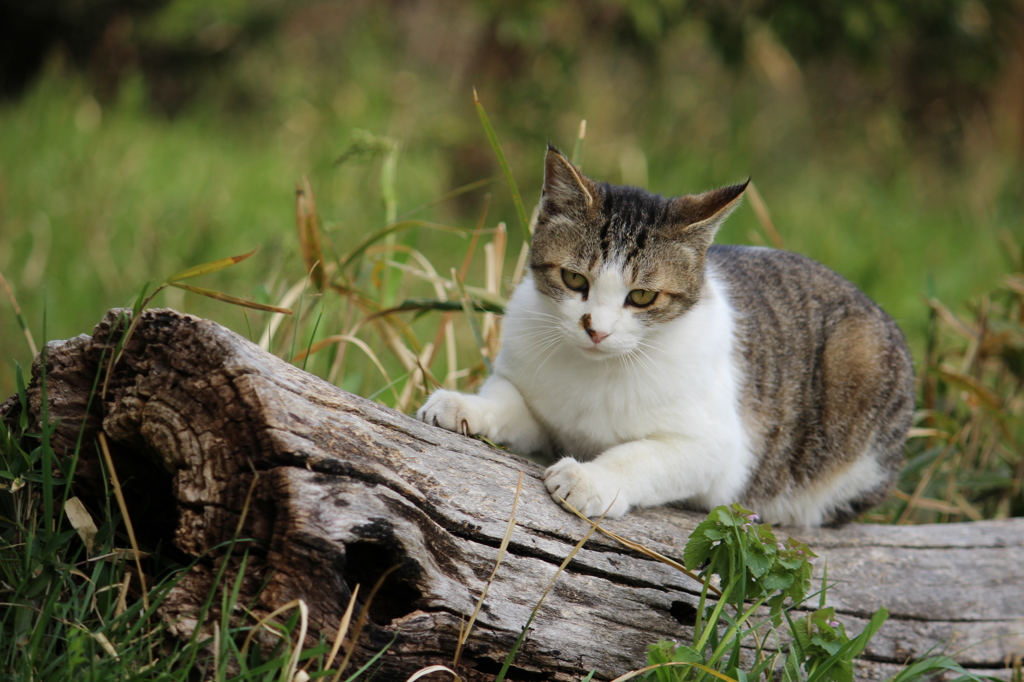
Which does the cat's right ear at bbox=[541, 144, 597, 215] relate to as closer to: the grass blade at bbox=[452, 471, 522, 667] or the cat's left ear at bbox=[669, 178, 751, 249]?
the cat's left ear at bbox=[669, 178, 751, 249]

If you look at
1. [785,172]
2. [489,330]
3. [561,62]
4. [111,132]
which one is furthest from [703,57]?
[489,330]

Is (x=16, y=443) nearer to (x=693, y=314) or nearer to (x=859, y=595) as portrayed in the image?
(x=693, y=314)

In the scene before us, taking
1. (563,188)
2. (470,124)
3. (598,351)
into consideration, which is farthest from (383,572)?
(470,124)

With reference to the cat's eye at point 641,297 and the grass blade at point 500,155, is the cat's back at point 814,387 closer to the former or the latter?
the cat's eye at point 641,297

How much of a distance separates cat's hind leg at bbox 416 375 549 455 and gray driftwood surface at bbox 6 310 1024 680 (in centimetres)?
11

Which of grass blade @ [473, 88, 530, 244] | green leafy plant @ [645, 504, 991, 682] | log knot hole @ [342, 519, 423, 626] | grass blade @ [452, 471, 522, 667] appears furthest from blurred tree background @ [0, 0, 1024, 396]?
green leafy plant @ [645, 504, 991, 682]

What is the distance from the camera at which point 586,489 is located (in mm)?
2172

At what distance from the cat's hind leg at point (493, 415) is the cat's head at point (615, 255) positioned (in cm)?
31

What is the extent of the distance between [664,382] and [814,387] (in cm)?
76

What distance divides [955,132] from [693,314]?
7.94 m

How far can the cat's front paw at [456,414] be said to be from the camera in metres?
2.32

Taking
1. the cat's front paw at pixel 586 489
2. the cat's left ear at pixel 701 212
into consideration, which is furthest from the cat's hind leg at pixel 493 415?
the cat's left ear at pixel 701 212

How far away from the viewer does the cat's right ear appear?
247cm

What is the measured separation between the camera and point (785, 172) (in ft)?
26.1
